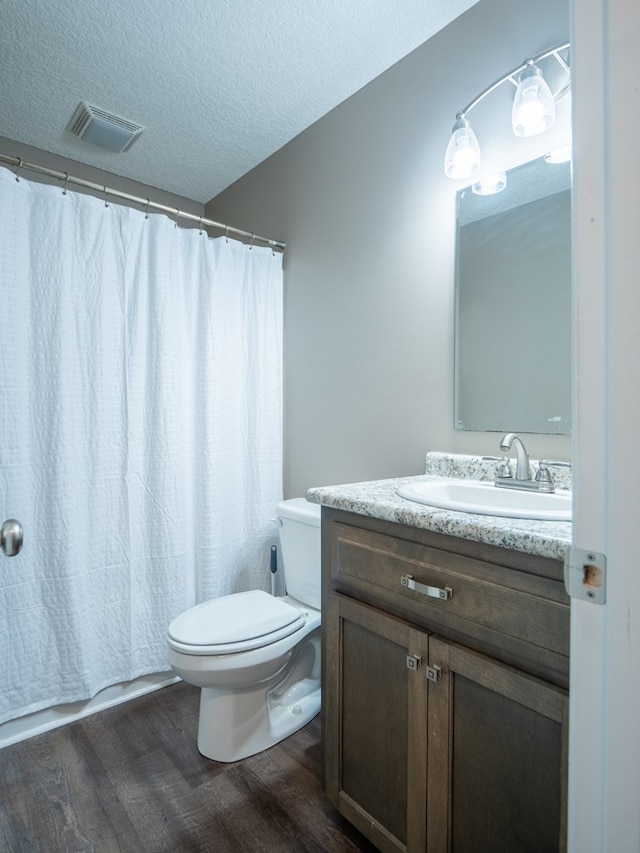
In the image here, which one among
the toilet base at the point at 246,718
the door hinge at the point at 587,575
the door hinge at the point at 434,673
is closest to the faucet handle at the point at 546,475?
the door hinge at the point at 434,673

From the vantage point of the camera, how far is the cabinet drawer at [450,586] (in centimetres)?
77

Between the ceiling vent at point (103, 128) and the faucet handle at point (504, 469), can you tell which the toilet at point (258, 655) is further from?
the ceiling vent at point (103, 128)

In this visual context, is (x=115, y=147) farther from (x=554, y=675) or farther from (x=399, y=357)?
(x=554, y=675)

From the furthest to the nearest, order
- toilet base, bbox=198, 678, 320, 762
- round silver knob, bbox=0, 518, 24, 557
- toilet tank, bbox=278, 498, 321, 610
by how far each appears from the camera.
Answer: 1. toilet tank, bbox=278, 498, 321, 610
2. toilet base, bbox=198, 678, 320, 762
3. round silver knob, bbox=0, 518, 24, 557

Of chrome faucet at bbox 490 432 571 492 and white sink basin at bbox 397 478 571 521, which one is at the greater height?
chrome faucet at bbox 490 432 571 492

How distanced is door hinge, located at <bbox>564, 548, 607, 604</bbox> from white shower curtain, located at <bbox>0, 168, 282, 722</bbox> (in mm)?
1669

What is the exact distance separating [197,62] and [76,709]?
244 cm

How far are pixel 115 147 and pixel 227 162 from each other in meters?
0.53

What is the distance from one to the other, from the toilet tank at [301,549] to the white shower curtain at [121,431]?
15.4 inches

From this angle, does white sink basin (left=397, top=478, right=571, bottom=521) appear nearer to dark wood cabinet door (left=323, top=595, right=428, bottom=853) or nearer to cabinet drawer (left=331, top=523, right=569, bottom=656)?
cabinet drawer (left=331, top=523, right=569, bottom=656)

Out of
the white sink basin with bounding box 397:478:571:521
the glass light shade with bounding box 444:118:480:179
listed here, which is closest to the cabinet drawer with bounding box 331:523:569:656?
the white sink basin with bounding box 397:478:571:521

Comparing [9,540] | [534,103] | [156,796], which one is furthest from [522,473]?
[156,796]

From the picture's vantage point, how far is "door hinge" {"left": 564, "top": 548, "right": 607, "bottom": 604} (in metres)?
0.48

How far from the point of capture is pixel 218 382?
2070 millimetres
